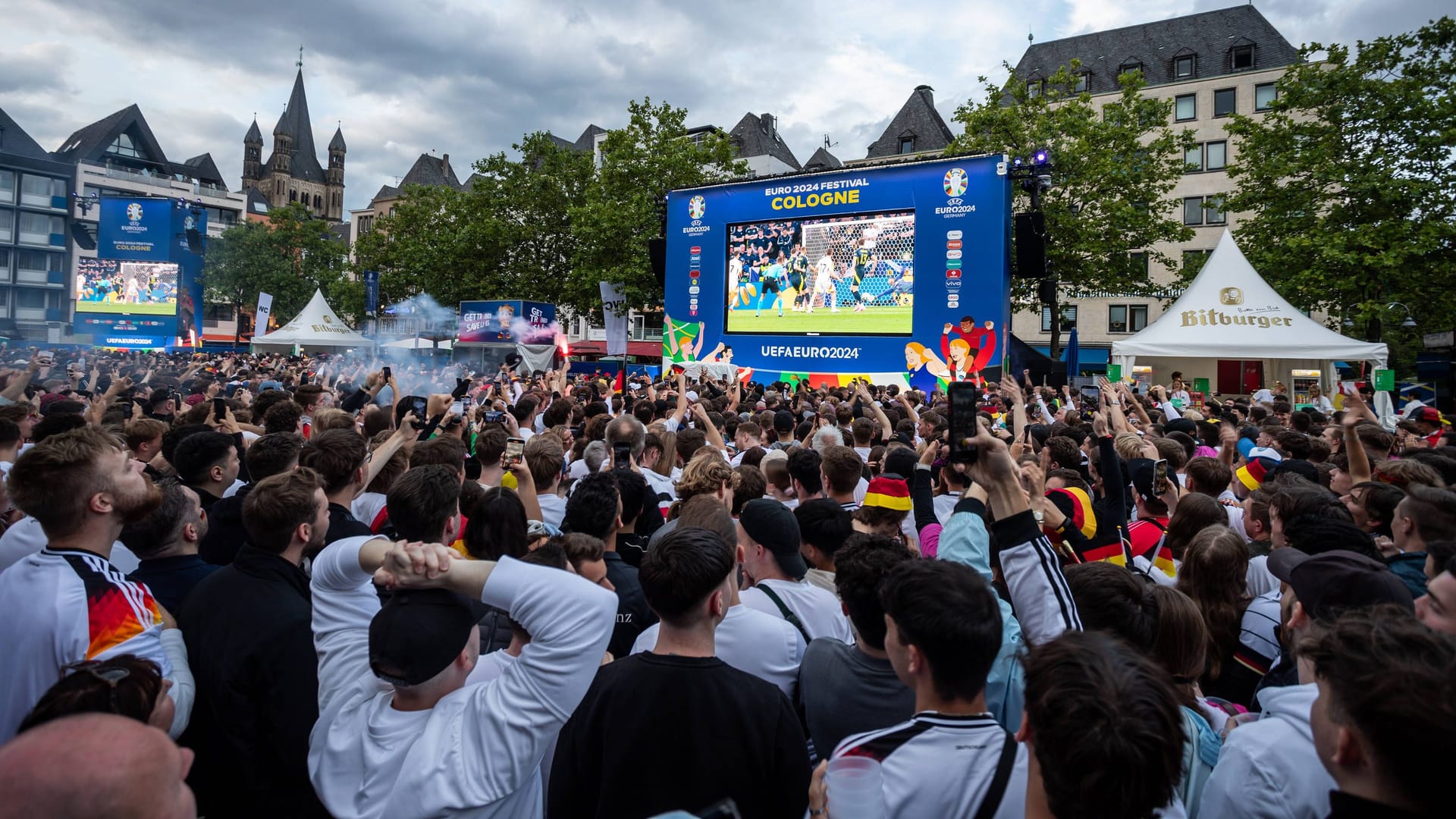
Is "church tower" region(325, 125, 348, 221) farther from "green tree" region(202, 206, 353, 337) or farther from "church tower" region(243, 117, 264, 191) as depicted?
"green tree" region(202, 206, 353, 337)

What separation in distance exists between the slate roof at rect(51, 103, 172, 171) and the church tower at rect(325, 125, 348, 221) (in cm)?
3452

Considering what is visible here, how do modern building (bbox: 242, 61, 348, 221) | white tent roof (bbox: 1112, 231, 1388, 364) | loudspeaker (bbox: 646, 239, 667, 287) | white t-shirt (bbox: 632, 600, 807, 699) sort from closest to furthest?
white t-shirt (bbox: 632, 600, 807, 699)
white tent roof (bbox: 1112, 231, 1388, 364)
loudspeaker (bbox: 646, 239, 667, 287)
modern building (bbox: 242, 61, 348, 221)

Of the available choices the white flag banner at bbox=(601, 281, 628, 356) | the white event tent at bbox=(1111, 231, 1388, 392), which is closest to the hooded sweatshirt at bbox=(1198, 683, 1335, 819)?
the white event tent at bbox=(1111, 231, 1388, 392)

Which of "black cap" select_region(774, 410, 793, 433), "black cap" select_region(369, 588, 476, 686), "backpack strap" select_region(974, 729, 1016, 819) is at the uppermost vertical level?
"black cap" select_region(774, 410, 793, 433)

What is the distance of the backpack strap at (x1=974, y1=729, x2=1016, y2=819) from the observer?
1671 mm

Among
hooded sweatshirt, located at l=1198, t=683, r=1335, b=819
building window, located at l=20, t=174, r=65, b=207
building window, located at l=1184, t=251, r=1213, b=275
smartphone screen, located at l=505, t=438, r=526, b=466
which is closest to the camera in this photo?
hooded sweatshirt, located at l=1198, t=683, r=1335, b=819

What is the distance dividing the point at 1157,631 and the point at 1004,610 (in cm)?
45

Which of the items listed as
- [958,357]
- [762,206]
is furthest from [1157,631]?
[762,206]

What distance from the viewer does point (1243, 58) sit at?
43.5 metres

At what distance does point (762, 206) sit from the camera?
21.1 m

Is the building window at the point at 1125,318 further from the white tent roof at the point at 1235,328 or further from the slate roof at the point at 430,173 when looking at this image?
the slate roof at the point at 430,173

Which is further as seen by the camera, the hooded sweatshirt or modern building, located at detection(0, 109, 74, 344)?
modern building, located at detection(0, 109, 74, 344)

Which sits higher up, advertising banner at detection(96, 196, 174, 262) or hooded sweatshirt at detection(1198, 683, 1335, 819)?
advertising banner at detection(96, 196, 174, 262)

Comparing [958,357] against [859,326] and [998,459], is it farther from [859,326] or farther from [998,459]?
[998,459]
